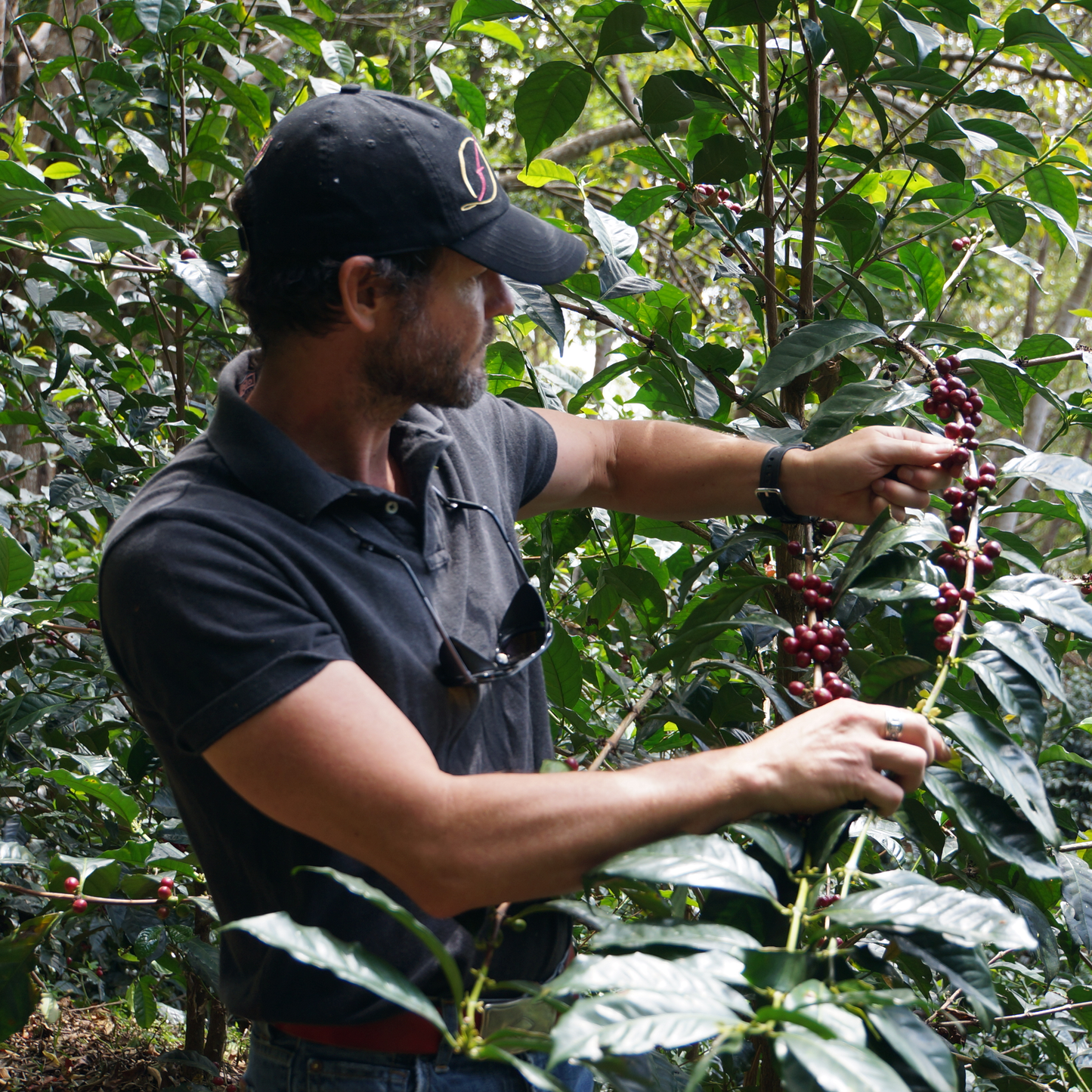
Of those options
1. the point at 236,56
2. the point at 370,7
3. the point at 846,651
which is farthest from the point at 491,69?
the point at 846,651

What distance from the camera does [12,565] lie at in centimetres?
186

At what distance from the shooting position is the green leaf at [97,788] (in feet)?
4.73

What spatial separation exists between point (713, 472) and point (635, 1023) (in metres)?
1.00

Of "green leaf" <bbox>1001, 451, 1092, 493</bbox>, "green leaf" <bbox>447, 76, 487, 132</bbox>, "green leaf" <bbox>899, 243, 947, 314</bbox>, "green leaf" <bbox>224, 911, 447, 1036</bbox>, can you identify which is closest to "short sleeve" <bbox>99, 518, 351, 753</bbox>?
"green leaf" <bbox>224, 911, 447, 1036</bbox>

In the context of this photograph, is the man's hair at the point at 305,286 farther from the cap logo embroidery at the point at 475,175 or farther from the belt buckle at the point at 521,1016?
the belt buckle at the point at 521,1016

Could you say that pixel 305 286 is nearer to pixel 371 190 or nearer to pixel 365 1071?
pixel 371 190

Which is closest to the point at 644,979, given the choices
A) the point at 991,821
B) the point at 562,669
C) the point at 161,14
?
the point at 991,821

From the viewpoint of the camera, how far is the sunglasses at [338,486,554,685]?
117cm

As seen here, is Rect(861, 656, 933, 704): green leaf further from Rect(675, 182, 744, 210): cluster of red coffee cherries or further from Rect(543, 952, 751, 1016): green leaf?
Rect(675, 182, 744, 210): cluster of red coffee cherries

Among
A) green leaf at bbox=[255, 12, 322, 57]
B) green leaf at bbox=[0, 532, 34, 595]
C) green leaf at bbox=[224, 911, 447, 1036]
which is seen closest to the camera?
green leaf at bbox=[224, 911, 447, 1036]

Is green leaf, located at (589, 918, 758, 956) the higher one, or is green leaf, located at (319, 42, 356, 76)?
green leaf, located at (319, 42, 356, 76)

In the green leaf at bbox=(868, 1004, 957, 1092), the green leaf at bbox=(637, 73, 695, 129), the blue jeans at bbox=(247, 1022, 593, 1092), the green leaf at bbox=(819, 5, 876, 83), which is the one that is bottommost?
the blue jeans at bbox=(247, 1022, 593, 1092)

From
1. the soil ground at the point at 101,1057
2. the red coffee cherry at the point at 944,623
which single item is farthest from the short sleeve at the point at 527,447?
the soil ground at the point at 101,1057

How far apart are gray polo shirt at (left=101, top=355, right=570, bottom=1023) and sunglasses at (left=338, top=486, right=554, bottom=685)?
0.01 m
